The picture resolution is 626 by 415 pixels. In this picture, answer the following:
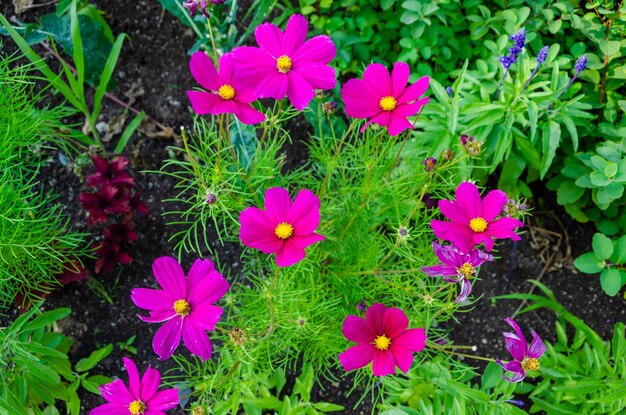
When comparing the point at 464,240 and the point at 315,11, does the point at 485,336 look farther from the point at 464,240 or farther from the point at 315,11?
the point at 315,11

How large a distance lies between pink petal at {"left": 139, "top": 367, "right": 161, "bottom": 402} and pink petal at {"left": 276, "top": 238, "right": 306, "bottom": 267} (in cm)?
35

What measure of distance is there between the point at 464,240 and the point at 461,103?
806mm

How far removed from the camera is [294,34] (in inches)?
46.3

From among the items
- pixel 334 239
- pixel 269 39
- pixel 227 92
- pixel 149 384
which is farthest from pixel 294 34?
pixel 149 384

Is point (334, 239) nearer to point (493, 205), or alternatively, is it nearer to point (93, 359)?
point (493, 205)

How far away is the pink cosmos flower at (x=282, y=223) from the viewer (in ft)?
3.57

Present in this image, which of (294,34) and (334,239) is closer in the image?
(294,34)

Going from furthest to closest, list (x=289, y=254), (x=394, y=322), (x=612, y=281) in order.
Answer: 1. (x=612, y=281)
2. (x=394, y=322)
3. (x=289, y=254)

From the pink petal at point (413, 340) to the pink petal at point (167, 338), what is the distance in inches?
16.7

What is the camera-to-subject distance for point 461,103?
182cm

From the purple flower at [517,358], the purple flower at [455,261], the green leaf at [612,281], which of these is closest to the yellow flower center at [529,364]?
the purple flower at [517,358]

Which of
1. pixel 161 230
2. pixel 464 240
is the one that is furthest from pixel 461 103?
pixel 161 230

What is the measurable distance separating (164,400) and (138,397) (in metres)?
0.06

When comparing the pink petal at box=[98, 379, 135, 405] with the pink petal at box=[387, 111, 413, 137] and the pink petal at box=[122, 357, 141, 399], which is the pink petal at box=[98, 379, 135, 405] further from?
the pink petal at box=[387, 111, 413, 137]
